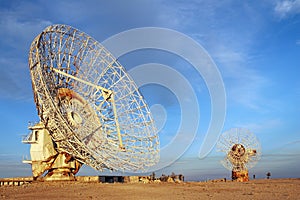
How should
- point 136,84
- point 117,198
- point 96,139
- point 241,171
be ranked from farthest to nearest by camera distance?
point 241,171 → point 136,84 → point 96,139 → point 117,198

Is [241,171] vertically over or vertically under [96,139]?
under

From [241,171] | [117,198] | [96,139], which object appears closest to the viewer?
[117,198]

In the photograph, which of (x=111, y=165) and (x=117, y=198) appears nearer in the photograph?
(x=117, y=198)

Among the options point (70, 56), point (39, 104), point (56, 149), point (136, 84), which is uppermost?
point (70, 56)

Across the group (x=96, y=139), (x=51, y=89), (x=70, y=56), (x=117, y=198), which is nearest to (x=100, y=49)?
(x=70, y=56)

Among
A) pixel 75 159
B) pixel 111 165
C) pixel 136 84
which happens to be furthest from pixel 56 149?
pixel 136 84

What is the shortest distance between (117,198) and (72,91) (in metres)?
16.3

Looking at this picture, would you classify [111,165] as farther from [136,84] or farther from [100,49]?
[100,49]

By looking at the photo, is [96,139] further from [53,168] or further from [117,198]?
[117,198]

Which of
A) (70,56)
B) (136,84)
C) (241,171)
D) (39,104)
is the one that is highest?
(70,56)

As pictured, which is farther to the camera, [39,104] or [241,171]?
[241,171]

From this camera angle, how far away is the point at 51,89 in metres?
30.2

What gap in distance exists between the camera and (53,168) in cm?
3394

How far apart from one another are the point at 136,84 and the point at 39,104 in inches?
373
